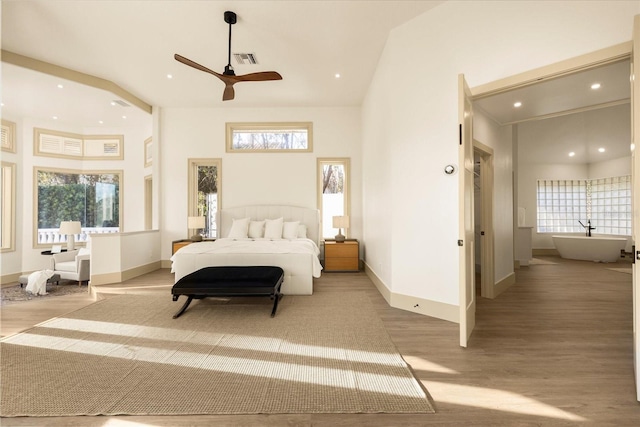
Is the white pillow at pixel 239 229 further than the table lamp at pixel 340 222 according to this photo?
No

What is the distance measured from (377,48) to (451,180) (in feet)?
7.79

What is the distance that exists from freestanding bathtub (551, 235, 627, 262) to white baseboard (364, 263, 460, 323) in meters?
6.76

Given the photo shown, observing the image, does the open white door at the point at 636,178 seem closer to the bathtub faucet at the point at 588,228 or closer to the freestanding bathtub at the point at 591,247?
the freestanding bathtub at the point at 591,247

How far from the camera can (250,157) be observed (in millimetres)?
6293

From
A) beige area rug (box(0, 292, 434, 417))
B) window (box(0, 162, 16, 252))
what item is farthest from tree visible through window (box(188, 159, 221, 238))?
window (box(0, 162, 16, 252))

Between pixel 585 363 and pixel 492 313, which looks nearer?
pixel 585 363

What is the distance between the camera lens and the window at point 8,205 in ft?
18.9

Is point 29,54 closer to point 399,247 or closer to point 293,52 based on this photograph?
point 293,52

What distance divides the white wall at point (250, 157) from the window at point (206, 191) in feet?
0.60

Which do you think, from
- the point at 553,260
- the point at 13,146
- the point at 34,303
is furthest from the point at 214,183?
the point at 553,260

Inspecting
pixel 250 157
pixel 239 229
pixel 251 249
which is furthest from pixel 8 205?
pixel 251 249

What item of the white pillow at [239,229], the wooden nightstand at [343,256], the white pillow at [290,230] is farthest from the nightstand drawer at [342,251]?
the white pillow at [239,229]

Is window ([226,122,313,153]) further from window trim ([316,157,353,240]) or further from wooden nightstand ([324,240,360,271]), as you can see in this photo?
wooden nightstand ([324,240,360,271])

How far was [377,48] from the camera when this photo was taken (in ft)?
13.4
